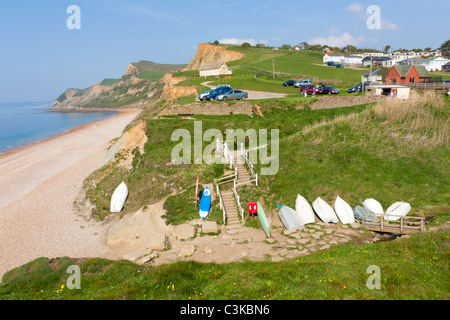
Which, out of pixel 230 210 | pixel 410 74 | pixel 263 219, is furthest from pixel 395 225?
pixel 410 74

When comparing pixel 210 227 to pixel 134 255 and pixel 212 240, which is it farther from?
pixel 134 255

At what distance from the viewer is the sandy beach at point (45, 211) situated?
60.5ft

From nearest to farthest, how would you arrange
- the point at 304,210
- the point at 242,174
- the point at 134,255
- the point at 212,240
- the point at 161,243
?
the point at 134,255 → the point at 212,240 → the point at 161,243 → the point at 304,210 → the point at 242,174

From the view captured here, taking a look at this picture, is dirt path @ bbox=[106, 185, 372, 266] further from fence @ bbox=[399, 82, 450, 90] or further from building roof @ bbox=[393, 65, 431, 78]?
building roof @ bbox=[393, 65, 431, 78]

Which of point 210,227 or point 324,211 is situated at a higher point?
point 324,211

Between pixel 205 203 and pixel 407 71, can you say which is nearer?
pixel 205 203

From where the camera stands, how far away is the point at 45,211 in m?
24.2

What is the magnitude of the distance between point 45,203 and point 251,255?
21.6 metres

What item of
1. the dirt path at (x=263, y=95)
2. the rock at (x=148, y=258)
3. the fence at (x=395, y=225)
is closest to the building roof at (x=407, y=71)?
the dirt path at (x=263, y=95)

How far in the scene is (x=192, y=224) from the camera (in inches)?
734

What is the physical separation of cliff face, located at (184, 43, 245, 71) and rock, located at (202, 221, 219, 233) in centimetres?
8967

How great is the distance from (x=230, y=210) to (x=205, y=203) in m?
1.89

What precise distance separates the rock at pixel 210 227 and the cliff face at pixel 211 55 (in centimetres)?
8967

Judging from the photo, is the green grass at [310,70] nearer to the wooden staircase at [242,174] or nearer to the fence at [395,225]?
the wooden staircase at [242,174]
